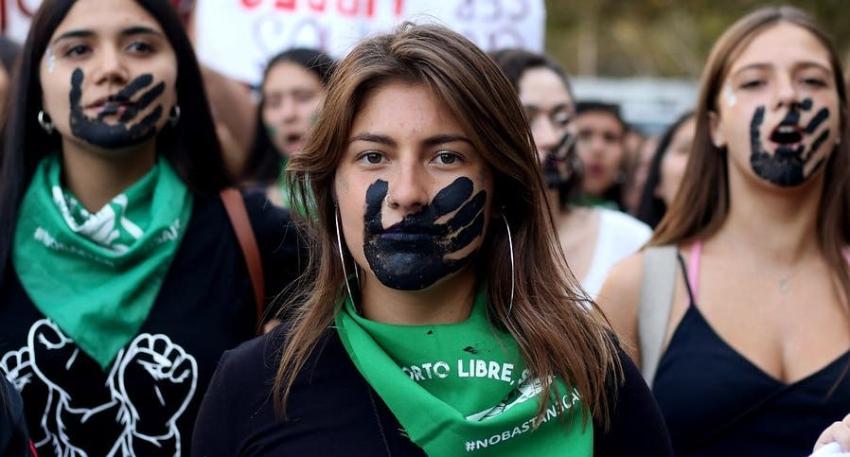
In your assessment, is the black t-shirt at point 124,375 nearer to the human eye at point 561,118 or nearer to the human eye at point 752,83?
the human eye at point 752,83

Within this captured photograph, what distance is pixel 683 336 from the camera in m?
3.92

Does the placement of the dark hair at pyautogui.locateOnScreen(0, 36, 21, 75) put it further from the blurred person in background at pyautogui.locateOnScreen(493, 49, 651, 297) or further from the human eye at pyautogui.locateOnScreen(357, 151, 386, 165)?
the human eye at pyautogui.locateOnScreen(357, 151, 386, 165)

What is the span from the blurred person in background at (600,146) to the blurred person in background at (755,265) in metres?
3.37

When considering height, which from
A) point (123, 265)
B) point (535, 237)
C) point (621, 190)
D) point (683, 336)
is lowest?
point (621, 190)

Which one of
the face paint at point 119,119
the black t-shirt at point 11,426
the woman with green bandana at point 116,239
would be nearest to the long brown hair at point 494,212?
the black t-shirt at point 11,426

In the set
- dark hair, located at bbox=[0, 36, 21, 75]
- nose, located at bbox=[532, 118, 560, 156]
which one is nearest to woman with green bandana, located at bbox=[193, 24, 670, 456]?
nose, located at bbox=[532, 118, 560, 156]

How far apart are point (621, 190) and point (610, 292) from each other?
4337 mm

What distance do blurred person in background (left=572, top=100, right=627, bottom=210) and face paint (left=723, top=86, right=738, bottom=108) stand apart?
11.0 ft

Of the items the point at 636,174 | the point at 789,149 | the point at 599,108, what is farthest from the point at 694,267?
the point at 636,174

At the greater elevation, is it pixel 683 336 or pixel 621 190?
pixel 683 336

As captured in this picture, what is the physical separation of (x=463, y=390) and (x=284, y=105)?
3.55m

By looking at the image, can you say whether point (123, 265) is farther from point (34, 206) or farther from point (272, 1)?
point (272, 1)

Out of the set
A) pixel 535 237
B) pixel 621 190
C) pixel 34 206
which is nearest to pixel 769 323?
pixel 535 237

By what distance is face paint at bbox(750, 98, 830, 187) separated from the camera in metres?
4.07
